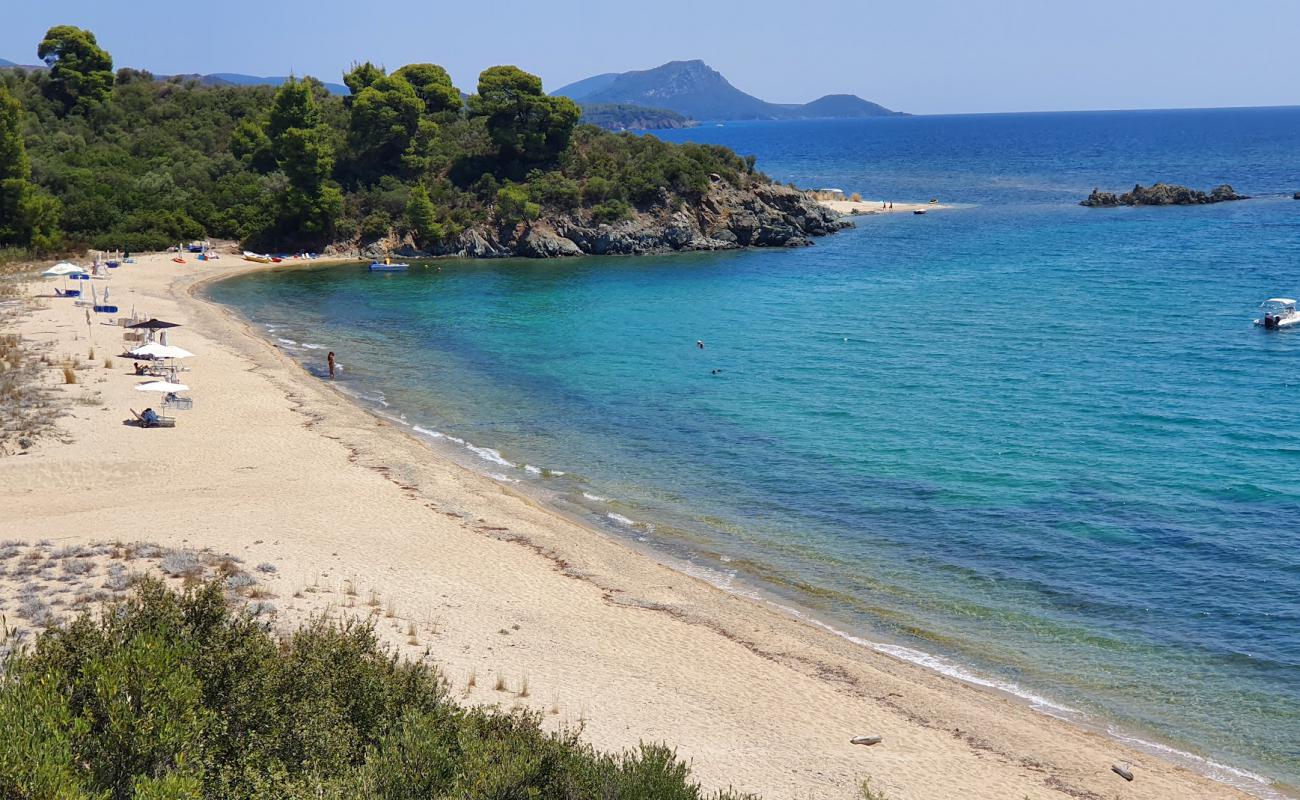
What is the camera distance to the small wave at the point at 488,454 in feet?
91.0

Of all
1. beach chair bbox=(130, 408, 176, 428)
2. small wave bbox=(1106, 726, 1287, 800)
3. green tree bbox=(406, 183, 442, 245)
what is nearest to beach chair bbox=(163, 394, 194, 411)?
beach chair bbox=(130, 408, 176, 428)

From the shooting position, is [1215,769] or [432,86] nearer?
[1215,769]

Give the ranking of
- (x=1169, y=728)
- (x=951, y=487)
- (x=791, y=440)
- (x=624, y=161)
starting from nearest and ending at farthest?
(x=1169, y=728) → (x=951, y=487) → (x=791, y=440) → (x=624, y=161)

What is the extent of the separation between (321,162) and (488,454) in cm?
4457

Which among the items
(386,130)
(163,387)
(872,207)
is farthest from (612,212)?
(163,387)

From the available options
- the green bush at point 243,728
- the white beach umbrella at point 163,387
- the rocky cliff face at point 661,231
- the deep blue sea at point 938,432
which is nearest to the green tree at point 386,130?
the rocky cliff face at point 661,231

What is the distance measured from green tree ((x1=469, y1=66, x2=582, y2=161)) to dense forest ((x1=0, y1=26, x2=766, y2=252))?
4.2 inches

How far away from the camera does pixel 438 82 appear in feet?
269

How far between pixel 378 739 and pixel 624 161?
225 ft

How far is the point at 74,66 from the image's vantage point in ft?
263

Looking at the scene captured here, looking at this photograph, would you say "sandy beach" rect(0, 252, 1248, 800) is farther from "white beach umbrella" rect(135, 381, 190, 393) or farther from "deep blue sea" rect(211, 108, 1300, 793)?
"deep blue sea" rect(211, 108, 1300, 793)

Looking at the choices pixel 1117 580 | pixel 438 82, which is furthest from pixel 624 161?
pixel 1117 580

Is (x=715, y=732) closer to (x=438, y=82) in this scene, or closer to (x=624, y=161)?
(x=624, y=161)

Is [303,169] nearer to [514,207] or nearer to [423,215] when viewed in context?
[423,215]
